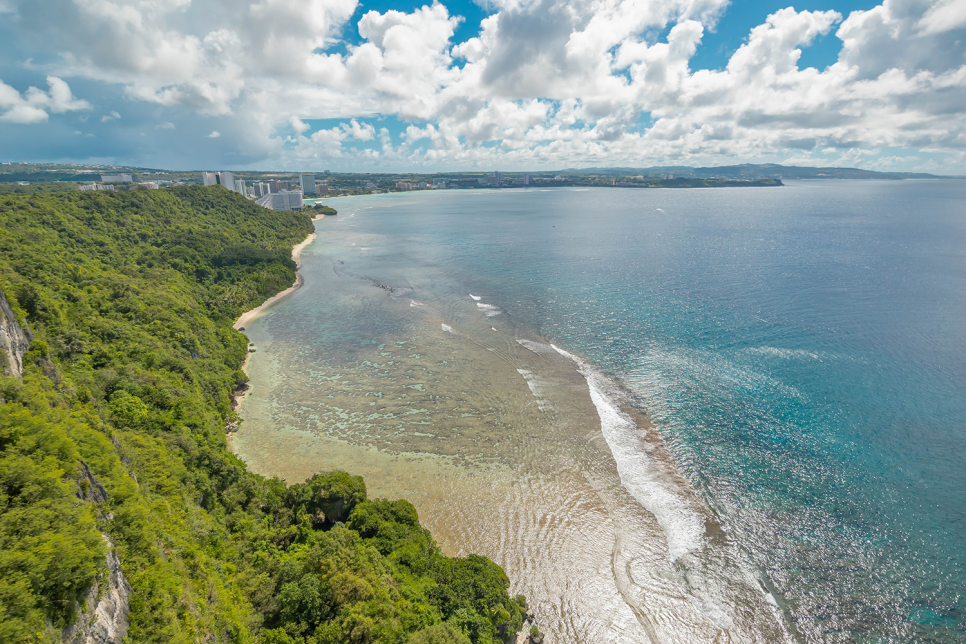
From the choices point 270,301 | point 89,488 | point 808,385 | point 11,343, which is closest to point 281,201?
→ point 270,301

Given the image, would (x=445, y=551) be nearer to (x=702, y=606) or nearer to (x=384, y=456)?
(x=384, y=456)

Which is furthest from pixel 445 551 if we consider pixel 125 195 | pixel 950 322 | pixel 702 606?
pixel 125 195

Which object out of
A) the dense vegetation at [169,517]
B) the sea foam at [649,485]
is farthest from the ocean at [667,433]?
the dense vegetation at [169,517]

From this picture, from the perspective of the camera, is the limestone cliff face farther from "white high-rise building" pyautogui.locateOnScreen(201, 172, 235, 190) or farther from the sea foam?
"white high-rise building" pyautogui.locateOnScreen(201, 172, 235, 190)

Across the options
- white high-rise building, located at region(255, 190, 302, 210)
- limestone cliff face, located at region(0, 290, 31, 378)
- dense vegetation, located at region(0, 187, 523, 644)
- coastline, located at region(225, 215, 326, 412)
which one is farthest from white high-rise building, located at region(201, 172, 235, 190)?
limestone cliff face, located at region(0, 290, 31, 378)

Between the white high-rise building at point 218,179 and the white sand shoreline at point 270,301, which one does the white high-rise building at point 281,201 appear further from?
the white sand shoreline at point 270,301
